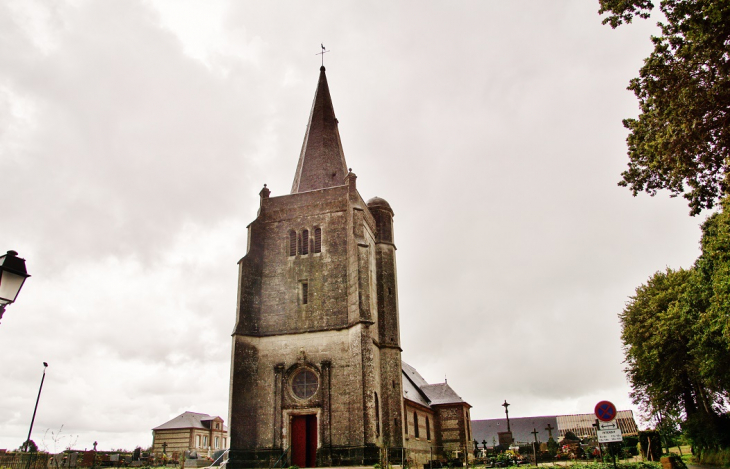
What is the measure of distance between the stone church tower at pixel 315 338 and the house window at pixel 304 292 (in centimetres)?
8

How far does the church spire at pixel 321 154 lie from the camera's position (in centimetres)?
3534

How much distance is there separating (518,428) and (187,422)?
51811 mm

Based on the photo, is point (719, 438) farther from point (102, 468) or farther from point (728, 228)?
point (102, 468)

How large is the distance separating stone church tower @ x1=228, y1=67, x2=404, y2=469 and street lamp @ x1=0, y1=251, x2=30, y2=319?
2169 centimetres

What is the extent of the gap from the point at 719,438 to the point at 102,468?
36.8 metres

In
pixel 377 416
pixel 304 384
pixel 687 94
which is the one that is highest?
pixel 687 94

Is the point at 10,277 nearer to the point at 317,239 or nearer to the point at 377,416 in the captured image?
the point at 377,416

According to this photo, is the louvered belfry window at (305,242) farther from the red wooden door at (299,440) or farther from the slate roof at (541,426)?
the slate roof at (541,426)

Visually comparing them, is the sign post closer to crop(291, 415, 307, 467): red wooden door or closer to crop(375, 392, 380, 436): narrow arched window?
crop(375, 392, 380, 436): narrow arched window

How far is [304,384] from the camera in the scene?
1127 inches

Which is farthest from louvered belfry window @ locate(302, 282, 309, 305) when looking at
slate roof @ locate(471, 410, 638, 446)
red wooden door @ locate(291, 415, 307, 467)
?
slate roof @ locate(471, 410, 638, 446)

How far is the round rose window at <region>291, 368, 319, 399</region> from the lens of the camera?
1117 inches

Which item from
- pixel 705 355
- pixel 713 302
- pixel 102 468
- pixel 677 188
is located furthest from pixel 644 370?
pixel 102 468

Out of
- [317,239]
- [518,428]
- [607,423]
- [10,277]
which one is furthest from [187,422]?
[10,277]
